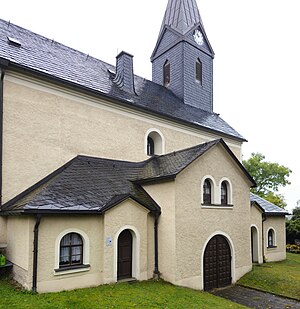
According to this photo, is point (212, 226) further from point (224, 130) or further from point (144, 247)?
point (224, 130)

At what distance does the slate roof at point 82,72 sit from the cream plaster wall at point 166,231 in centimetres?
550

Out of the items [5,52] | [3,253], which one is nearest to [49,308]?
[3,253]

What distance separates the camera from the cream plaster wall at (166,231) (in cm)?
1147

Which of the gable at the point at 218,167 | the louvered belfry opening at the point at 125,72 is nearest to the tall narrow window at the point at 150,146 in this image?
the louvered belfry opening at the point at 125,72

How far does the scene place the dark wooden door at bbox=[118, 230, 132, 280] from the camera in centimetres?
1127

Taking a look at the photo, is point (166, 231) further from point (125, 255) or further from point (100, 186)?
point (100, 186)

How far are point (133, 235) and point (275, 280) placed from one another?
6.82 metres

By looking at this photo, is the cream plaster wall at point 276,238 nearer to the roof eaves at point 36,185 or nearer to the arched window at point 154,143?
the arched window at point 154,143

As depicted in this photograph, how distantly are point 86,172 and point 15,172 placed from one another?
276cm

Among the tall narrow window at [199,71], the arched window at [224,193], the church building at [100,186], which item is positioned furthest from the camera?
the tall narrow window at [199,71]

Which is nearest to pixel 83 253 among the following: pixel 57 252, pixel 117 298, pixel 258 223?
pixel 57 252

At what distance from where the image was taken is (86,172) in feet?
41.7

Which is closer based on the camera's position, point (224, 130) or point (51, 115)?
point (51, 115)

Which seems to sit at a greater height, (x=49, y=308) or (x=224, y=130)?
(x=224, y=130)
